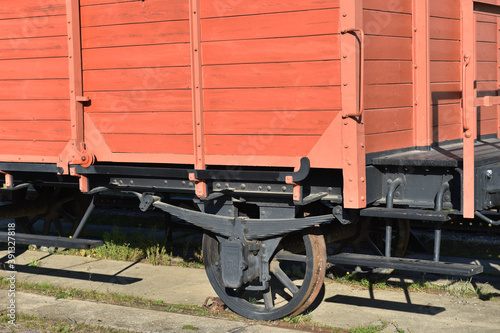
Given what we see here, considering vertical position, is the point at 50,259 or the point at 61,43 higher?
the point at 61,43

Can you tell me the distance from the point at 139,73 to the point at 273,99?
4.52ft

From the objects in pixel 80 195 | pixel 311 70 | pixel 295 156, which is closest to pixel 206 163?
pixel 295 156

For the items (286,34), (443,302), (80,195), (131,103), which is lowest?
(443,302)

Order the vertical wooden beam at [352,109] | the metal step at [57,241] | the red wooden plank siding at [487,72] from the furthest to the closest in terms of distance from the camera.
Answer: the red wooden plank siding at [487,72] < the metal step at [57,241] < the vertical wooden beam at [352,109]

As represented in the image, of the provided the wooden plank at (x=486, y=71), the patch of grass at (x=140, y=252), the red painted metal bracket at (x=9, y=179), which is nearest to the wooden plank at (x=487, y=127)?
the wooden plank at (x=486, y=71)

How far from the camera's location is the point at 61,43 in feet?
23.4

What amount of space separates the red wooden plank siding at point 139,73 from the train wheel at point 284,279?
3.38ft

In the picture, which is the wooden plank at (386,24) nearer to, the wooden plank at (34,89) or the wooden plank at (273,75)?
the wooden plank at (273,75)

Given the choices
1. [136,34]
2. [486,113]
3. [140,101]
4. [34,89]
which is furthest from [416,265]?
[34,89]

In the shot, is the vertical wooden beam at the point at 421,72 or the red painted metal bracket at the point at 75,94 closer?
the vertical wooden beam at the point at 421,72

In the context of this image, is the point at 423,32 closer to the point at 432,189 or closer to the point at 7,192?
the point at 432,189

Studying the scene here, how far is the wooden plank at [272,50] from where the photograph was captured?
572cm

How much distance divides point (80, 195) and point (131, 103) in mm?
3184

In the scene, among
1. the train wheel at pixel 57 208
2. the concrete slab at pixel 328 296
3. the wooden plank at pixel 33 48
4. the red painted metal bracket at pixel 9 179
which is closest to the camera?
the concrete slab at pixel 328 296
